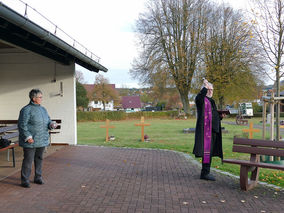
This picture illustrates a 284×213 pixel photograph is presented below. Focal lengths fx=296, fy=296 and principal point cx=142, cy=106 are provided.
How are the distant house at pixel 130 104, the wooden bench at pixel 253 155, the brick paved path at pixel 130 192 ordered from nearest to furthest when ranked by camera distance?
1. the brick paved path at pixel 130 192
2. the wooden bench at pixel 253 155
3. the distant house at pixel 130 104

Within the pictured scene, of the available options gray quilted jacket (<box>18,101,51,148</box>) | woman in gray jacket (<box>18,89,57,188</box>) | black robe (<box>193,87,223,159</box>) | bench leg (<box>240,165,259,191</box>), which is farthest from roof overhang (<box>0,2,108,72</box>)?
A: bench leg (<box>240,165,259,191</box>)

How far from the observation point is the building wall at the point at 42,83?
9.81 metres

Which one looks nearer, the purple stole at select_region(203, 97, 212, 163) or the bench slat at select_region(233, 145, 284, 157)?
the bench slat at select_region(233, 145, 284, 157)

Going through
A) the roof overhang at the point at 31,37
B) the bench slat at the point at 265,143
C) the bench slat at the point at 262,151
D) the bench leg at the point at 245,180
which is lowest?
the bench leg at the point at 245,180

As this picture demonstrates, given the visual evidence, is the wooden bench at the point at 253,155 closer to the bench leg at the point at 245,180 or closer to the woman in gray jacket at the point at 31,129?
the bench leg at the point at 245,180

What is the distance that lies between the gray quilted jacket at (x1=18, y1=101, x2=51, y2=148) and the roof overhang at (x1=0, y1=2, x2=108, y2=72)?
1451 millimetres

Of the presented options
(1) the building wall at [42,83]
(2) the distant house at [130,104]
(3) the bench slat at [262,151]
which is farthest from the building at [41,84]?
(2) the distant house at [130,104]

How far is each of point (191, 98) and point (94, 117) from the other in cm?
1247

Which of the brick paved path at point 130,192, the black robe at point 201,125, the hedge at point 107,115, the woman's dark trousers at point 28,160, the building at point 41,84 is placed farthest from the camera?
the hedge at point 107,115

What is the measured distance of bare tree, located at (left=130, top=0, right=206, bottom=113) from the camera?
32.6 metres

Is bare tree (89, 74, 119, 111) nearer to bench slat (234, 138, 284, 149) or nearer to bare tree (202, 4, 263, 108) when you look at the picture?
bare tree (202, 4, 263, 108)

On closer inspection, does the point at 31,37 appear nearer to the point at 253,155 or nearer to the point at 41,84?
the point at 41,84

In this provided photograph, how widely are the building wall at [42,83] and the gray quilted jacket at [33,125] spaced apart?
479 cm

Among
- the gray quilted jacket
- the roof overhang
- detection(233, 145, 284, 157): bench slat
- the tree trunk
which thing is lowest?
detection(233, 145, 284, 157): bench slat
